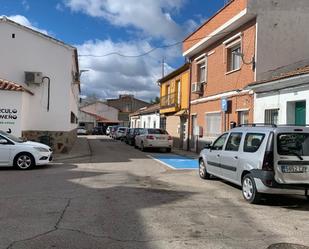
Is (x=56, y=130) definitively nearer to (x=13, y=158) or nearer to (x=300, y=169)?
Answer: (x=13, y=158)

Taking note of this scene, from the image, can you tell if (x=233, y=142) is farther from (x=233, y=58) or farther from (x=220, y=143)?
(x=233, y=58)

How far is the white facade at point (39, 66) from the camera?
74.7ft

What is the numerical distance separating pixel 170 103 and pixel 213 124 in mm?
10946

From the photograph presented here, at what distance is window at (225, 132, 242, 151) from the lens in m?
10.7

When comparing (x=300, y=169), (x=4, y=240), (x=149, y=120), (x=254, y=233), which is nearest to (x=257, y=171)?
(x=300, y=169)

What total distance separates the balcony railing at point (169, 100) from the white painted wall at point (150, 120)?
3.96 meters

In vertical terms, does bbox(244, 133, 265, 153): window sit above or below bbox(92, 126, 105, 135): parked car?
below

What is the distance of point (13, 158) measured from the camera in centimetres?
1531

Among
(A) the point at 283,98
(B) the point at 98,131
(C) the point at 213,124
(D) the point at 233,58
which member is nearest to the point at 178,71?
(C) the point at 213,124

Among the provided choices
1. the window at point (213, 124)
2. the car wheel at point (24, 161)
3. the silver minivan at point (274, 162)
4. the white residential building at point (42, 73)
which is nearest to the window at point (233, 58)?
the window at point (213, 124)

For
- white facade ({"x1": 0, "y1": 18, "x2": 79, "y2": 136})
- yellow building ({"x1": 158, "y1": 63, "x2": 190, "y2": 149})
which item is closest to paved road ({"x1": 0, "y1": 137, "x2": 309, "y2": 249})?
white facade ({"x1": 0, "y1": 18, "x2": 79, "y2": 136})

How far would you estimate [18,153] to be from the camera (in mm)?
15375

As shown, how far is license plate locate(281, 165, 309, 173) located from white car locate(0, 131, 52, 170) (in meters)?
9.39

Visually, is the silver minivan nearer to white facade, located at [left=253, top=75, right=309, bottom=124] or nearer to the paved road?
the paved road
